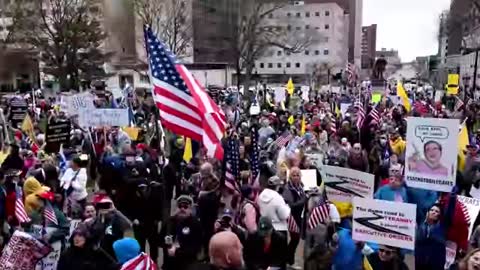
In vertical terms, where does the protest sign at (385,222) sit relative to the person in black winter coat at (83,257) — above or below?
Result: above

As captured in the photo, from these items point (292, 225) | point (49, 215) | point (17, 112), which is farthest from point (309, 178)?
point (17, 112)

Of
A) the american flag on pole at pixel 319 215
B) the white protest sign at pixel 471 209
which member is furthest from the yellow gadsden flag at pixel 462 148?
the american flag on pole at pixel 319 215

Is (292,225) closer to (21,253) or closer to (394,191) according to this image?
→ (394,191)

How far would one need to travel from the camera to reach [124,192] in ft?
27.5

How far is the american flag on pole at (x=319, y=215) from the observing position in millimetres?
6980

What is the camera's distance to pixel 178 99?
7367 mm

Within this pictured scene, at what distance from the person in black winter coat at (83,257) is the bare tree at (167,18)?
4293 cm

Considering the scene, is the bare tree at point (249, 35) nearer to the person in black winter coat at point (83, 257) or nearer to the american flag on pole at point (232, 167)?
the american flag on pole at point (232, 167)

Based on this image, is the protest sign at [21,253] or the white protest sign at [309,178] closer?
the protest sign at [21,253]

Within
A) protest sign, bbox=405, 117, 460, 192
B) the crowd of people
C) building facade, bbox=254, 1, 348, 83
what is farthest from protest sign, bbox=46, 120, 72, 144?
building facade, bbox=254, 1, 348, 83

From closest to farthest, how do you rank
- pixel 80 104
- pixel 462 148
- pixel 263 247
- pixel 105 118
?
pixel 263 247 < pixel 462 148 < pixel 105 118 < pixel 80 104

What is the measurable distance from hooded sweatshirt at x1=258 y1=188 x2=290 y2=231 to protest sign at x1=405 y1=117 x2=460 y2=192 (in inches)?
66.0

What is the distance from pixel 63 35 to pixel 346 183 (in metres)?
47.1

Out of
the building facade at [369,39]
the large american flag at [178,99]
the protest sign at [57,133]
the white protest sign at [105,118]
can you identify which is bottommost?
the protest sign at [57,133]
